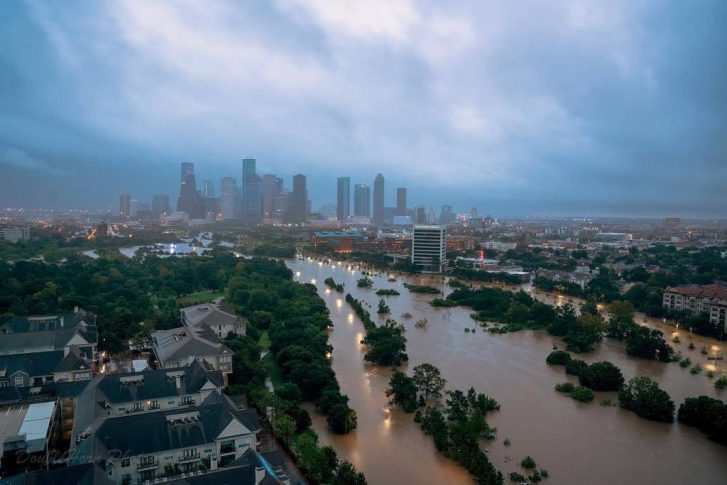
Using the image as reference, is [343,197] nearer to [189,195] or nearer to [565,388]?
[189,195]

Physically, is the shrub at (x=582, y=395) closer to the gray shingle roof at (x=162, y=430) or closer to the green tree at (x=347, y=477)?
the green tree at (x=347, y=477)

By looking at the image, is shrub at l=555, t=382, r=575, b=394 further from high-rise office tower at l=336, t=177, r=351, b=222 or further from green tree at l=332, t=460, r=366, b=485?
high-rise office tower at l=336, t=177, r=351, b=222

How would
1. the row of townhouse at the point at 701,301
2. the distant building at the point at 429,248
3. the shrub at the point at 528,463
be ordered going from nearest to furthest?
the shrub at the point at 528,463
the row of townhouse at the point at 701,301
the distant building at the point at 429,248

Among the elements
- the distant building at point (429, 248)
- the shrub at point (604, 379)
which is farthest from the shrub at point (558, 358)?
the distant building at point (429, 248)

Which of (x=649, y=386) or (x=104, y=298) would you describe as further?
(x=104, y=298)

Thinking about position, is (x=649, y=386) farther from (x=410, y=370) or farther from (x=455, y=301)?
(x=455, y=301)

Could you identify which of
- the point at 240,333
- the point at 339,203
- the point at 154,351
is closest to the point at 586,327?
the point at 240,333
